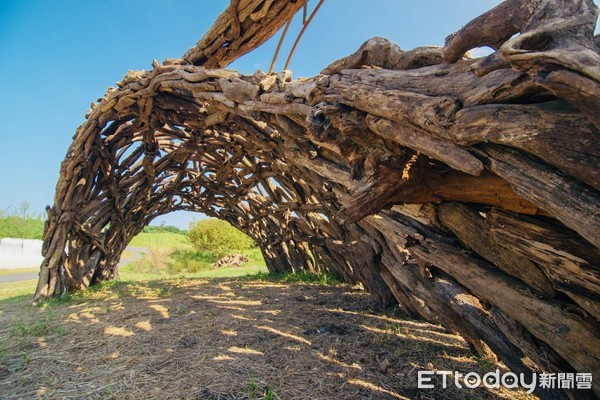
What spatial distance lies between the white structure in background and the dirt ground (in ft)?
62.4

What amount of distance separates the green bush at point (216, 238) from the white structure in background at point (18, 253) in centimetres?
949

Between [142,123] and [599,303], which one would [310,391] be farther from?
[142,123]

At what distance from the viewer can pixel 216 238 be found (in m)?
16.3

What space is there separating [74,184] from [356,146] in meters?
5.46

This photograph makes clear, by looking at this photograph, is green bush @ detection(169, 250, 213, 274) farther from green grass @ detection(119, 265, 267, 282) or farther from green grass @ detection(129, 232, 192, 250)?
green grass @ detection(119, 265, 267, 282)

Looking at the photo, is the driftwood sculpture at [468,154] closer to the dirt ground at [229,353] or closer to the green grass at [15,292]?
the dirt ground at [229,353]

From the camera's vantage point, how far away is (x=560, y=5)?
1.15 meters

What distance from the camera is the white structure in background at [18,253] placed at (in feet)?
58.7

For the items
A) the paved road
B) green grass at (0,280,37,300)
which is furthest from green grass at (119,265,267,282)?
the paved road

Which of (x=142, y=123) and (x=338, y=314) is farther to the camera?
(x=142, y=123)

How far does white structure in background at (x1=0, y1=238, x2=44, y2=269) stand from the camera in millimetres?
17891

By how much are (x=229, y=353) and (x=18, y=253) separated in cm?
2320

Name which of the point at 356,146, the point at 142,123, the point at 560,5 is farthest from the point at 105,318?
the point at 560,5

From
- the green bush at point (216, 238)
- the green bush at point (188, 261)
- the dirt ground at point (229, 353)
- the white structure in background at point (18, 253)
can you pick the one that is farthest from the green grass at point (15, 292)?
the white structure in background at point (18, 253)
